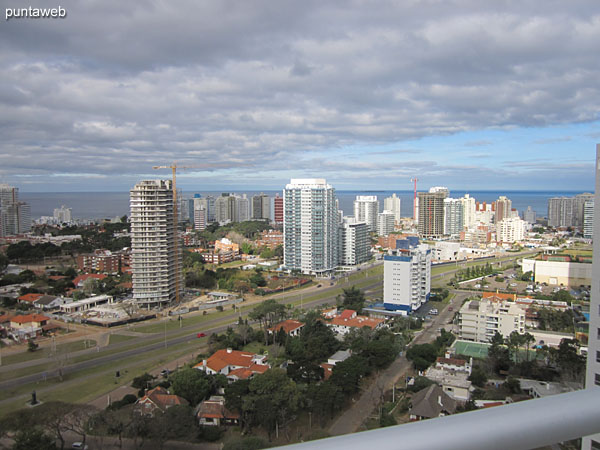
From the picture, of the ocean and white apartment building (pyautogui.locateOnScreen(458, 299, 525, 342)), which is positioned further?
the ocean

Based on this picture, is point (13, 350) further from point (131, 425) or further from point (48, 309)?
point (131, 425)

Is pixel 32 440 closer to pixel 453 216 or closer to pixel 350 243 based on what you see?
pixel 350 243

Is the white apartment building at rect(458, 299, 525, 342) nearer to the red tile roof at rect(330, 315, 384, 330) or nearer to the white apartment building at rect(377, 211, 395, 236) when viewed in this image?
the red tile roof at rect(330, 315, 384, 330)

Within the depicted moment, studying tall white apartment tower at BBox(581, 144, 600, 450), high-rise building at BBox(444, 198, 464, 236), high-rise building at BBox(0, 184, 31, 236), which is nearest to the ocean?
high-rise building at BBox(0, 184, 31, 236)

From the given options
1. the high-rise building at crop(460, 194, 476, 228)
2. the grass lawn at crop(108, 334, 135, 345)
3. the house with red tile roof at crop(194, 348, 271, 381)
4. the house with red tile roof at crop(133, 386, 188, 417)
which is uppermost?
the high-rise building at crop(460, 194, 476, 228)

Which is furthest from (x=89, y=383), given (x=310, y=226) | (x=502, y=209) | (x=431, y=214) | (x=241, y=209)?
(x=241, y=209)

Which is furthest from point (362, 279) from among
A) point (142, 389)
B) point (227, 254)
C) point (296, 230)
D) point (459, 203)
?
point (459, 203)
